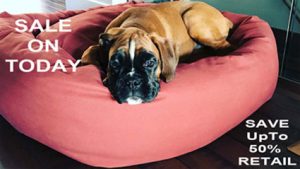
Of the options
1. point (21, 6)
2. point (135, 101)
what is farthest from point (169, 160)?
point (21, 6)

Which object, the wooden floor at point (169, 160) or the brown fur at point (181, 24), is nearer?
the wooden floor at point (169, 160)

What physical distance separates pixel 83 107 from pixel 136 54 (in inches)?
12.3

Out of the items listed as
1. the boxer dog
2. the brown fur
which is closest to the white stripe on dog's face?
the boxer dog

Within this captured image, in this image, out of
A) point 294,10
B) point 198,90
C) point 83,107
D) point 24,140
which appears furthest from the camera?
point 294,10

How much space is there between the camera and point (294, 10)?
274 centimetres

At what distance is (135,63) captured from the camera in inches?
60.1

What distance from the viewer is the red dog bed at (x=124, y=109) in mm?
1484

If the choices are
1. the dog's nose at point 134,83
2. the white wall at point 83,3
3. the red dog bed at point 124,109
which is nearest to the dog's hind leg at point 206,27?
the red dog bed at point 124,109

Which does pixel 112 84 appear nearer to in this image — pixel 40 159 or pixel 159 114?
pixel 159 114

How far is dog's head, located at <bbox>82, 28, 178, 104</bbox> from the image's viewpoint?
4.83ft

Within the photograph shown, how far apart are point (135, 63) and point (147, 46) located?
0.11 m

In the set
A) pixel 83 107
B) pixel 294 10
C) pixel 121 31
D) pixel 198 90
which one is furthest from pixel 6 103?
pixel 294 10

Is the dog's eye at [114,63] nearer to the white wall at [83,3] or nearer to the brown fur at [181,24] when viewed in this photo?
the brown fur at [181,24]

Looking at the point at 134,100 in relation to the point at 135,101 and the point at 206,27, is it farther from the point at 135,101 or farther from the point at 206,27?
the point at 206,27
